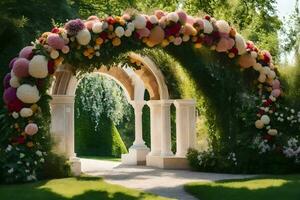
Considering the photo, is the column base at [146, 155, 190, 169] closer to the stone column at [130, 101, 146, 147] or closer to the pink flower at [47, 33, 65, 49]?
the stone column at [130, 101, 146, 147]

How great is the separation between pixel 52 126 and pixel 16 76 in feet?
7.96

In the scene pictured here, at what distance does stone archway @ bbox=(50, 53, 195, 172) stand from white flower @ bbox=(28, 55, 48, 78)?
1.67 meters

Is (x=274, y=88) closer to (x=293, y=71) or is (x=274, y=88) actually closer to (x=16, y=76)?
(x=293, y=71)

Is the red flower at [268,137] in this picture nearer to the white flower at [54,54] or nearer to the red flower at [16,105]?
the white flower at [54,54]

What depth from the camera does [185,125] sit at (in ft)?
49.3

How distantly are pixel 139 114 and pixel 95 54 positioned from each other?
611 centimetres

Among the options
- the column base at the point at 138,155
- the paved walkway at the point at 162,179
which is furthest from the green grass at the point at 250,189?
the column base at the point at 138,155

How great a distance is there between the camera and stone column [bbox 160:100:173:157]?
15.3m

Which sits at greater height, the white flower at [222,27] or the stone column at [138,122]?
the white flower at [222,27]

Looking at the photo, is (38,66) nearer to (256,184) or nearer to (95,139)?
(256,184)

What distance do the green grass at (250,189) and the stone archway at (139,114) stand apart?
144 inches

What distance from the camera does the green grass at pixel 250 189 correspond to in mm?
8516

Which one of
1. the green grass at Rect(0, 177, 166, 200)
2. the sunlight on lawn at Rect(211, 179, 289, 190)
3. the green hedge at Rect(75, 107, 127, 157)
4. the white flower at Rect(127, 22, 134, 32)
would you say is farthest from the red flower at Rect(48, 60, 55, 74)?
the green hedge at Rect(75, 107, 127, 157)

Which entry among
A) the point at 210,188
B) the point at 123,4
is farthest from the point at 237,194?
the point at 123,4
